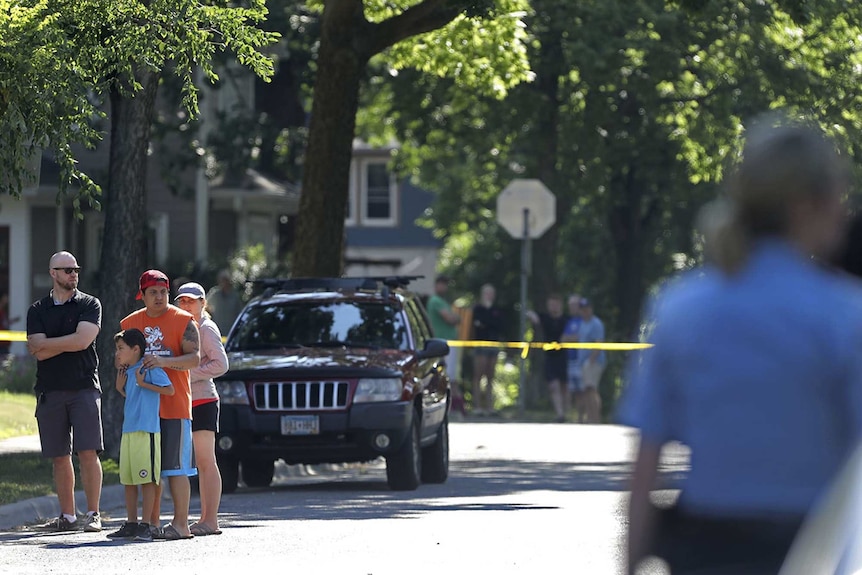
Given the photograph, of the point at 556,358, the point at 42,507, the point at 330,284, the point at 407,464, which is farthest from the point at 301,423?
the point at 556,358

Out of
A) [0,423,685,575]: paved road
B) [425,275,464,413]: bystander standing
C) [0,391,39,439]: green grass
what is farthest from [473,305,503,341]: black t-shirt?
[0,423,685,575]: paved road

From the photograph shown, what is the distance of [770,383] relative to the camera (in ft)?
12.5

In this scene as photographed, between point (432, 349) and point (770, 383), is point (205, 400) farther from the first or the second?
point (770, 383)

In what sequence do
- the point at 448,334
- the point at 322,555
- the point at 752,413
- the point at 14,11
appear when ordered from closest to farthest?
the point at 752,413 → the point at 322,555 → the point at 14,11 → the point at 448,334

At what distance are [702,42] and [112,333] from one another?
1648 centimetres

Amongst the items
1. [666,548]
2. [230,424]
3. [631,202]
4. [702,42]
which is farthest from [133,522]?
[631,202]

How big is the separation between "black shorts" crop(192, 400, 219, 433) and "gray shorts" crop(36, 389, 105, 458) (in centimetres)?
77

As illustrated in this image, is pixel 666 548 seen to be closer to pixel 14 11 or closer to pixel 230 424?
pixel 14 11

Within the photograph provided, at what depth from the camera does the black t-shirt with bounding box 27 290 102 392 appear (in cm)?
1234

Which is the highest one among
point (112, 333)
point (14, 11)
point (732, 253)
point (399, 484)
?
point (14, 11)

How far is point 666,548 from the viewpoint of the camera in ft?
13.1

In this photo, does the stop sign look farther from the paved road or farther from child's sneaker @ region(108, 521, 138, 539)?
child's sneaker @ region(108, 521, 138, 539)

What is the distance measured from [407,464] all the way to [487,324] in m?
14.7

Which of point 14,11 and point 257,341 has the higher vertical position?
point 14,11
